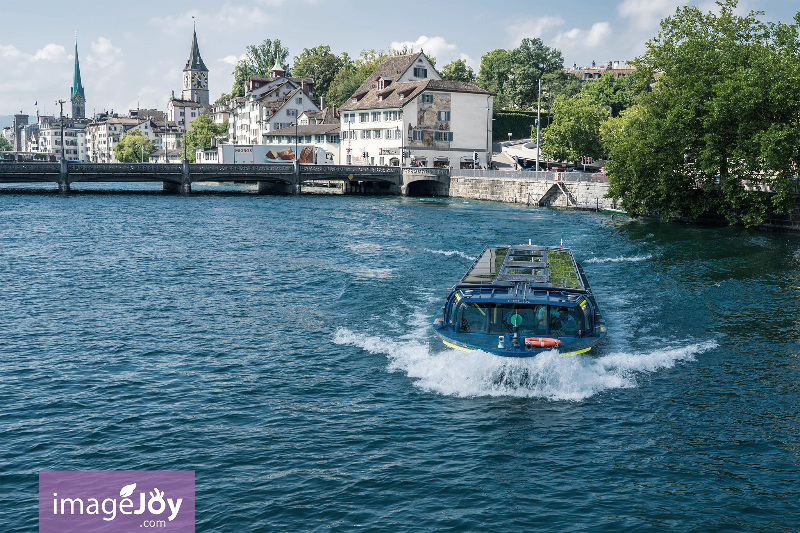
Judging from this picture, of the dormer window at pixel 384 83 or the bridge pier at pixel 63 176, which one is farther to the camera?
the dormer window at pixel 384 83

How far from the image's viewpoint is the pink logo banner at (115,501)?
16.7 meters

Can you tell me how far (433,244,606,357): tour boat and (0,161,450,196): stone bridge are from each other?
79.5m

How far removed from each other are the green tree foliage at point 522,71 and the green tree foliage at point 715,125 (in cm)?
8905

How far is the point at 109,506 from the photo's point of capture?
57.2 ft

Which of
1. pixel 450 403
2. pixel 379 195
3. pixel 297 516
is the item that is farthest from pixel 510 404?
pixel 379 195

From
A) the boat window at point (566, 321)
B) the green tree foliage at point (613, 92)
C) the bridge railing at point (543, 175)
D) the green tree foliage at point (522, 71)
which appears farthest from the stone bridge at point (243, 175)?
the boat window at point (566, 321)

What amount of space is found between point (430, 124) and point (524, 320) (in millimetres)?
95614

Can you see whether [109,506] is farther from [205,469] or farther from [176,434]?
[176,434]

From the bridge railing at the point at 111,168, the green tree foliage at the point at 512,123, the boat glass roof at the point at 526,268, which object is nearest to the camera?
the boat glass roof at the point at 526,268

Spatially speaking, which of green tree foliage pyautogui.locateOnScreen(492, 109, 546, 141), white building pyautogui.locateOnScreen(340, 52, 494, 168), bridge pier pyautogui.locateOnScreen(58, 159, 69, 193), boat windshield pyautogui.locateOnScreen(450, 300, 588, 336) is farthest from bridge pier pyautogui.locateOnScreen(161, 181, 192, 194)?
boat windshield pyautogui.locateOnScreen(450, 300, 588, 336)

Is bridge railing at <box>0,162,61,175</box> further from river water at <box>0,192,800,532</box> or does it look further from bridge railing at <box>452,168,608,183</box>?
river water at <box>0,192,800,532</box>

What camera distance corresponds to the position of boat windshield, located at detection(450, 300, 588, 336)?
82.5 ft

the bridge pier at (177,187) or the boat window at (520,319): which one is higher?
the bridge pier at (177,187)

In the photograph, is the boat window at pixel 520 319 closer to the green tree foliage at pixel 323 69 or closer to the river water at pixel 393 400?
the river water at pixel 393 400
